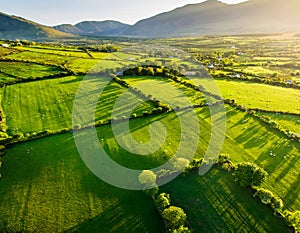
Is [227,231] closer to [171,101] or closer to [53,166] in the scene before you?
[53,166]

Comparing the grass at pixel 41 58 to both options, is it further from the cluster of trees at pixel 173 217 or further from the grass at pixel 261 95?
the cluster of trees at pixel 173 217

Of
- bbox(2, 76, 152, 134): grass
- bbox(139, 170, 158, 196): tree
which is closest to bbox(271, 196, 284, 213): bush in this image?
bbox(139, 170, 158, 196): tree

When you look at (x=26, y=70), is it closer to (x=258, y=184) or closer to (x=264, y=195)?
(x=258, y=184)

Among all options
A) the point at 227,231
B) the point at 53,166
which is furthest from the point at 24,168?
the point at 227,231

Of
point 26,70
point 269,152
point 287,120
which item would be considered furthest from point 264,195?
point 26,70

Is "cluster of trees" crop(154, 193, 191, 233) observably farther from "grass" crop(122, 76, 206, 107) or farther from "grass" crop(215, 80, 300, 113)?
"grass" crop(215, 80, 300, 113)
